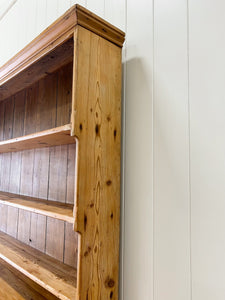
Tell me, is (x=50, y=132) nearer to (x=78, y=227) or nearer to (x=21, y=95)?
(x=78, y=227)

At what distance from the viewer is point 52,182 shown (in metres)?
1.37

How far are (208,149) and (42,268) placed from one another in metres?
0.98

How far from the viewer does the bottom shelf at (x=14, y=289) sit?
50.6 inches

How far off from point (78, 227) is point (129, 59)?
2.51 feet

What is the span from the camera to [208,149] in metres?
0.76

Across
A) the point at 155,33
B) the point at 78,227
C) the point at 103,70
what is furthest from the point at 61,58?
the point at 78,227

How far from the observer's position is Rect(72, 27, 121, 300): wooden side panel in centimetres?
83

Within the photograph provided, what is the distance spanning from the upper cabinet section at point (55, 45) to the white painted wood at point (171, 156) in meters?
0.23

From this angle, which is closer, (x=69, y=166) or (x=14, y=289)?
(x=69, y=166)

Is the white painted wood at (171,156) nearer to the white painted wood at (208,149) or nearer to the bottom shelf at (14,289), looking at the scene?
the white painted wood at (208,149)

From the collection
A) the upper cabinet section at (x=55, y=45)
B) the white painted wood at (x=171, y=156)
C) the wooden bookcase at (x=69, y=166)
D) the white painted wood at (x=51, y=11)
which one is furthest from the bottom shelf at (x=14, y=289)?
the white painted wood at (x=51, y=11)

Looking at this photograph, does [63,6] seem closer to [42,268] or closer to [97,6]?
[97,6]

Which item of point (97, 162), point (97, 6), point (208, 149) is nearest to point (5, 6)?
point (97, 6)

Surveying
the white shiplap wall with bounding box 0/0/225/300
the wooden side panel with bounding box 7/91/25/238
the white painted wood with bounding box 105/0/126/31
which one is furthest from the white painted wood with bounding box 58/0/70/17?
the wooden side panel with bounding box 7/91/25/238
